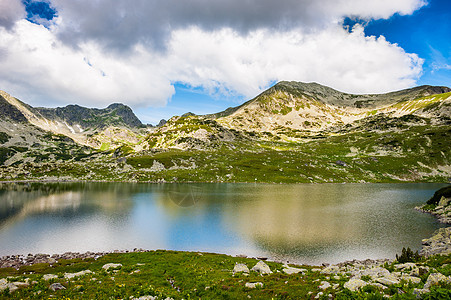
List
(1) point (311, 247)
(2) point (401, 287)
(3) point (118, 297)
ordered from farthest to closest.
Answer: (1) point (311, 247) < (3) point (118, 297) < (2) point (401, 287)

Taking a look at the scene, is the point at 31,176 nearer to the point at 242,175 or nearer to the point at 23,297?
the point at 242,175

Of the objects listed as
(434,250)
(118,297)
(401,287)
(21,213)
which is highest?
(401,287)

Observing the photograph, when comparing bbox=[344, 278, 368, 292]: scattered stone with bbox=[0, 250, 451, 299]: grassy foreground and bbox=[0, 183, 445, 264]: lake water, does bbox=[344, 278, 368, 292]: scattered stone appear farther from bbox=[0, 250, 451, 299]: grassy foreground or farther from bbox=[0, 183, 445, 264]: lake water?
bbox=[0, 183, 445, 264]: lake water

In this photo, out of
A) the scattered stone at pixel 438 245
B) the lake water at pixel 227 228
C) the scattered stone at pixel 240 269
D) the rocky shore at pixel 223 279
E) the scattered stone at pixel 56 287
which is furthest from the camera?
the lake water at pixel 227 228

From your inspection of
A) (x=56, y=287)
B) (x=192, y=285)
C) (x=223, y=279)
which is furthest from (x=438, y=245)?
(x=56, y=287)

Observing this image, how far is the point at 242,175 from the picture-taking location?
194m

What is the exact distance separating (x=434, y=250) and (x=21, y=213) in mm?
112790

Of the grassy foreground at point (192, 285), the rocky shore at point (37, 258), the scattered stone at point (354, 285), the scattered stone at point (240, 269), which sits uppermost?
the scattered stone at point (354, 285)

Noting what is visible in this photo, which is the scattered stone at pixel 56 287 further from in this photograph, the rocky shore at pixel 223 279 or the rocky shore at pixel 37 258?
the rocky shore at pixel 37 258

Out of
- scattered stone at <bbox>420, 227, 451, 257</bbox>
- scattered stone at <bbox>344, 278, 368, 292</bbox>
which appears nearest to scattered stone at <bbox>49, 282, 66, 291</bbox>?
scattered stone at <bbox>344, 278, 368, 292</bbox>

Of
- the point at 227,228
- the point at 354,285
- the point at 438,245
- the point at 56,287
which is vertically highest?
the point at 354,285

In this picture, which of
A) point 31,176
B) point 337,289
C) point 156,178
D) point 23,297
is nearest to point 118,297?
point 23,297

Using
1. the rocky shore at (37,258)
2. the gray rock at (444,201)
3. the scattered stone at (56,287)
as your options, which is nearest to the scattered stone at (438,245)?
the gray rock at (444,201)

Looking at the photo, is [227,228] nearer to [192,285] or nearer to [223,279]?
[223,279]
